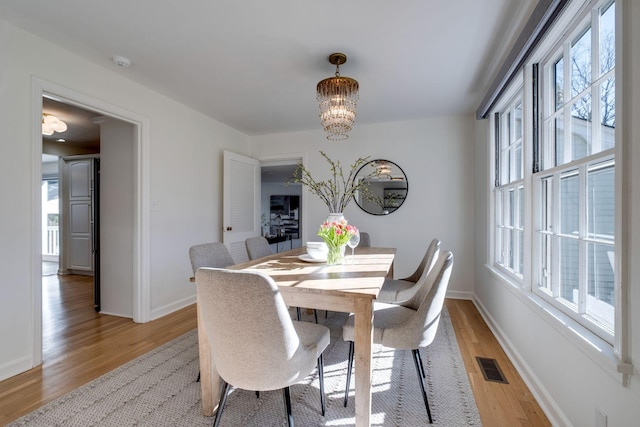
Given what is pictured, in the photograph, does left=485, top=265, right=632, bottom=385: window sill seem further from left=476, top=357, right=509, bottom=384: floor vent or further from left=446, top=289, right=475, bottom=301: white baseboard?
left=446, top=289, right=475, bottom=301: white baseboard

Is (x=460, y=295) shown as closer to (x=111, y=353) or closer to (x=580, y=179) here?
(x=580, y=179)

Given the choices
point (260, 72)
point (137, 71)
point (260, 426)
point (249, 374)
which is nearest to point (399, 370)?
point (260, 426)

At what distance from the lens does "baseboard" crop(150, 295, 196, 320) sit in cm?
318

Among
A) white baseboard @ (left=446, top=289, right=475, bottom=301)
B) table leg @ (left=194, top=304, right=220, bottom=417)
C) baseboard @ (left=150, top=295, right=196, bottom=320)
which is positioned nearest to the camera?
table leg @ (left=194, top=304, right=220, bottom=417)

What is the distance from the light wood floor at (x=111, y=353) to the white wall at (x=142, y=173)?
222 mm

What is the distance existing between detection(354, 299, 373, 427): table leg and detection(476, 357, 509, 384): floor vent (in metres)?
1.10

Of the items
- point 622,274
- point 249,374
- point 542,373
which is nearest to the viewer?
point 622,274

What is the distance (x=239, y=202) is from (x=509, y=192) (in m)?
3.34

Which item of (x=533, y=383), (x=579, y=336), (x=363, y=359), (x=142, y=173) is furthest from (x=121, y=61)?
(x=533, y=383)

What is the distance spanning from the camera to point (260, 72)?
2721mm

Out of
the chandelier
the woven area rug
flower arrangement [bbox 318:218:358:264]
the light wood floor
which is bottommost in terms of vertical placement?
the light wood floor

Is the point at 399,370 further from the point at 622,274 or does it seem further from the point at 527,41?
the point at 527,41

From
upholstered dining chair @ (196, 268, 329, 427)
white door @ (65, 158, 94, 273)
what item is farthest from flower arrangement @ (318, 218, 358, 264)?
white door @ (65, 158, 94, 273)

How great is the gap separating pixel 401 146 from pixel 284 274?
9.98ft
